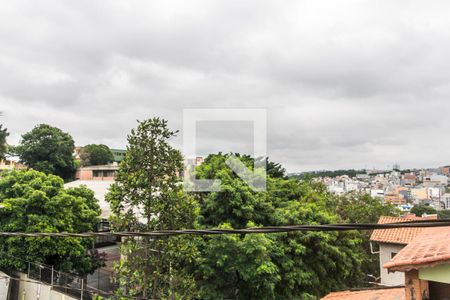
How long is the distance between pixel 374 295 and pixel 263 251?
2.60m

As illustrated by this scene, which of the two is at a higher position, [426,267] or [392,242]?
[426,267]

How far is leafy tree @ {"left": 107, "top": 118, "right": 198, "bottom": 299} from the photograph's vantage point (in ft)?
24.6

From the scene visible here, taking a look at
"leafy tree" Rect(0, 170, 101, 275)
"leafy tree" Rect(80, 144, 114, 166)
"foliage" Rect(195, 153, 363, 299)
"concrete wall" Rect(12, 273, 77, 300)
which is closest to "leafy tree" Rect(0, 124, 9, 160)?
"leafy tree" Rect(0, 170, 101, 275)

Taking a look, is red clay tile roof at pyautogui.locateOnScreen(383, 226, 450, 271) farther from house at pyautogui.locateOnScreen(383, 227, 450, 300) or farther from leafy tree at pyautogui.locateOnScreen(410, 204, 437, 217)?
leafy tree at pyautogui.locateOnScreen(410, 204, 437, 217)

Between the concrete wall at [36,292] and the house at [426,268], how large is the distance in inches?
366

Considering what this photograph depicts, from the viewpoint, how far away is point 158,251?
7.62 m

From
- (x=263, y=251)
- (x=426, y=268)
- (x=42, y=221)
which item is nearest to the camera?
(x=426, y=268)

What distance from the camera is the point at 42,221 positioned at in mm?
11273

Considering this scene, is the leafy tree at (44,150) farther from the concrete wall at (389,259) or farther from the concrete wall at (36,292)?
the concrete wall at (389,259)

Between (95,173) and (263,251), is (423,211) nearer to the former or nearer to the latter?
(263,251)

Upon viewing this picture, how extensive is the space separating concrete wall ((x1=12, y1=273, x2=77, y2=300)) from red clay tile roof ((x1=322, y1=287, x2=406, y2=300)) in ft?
25.7

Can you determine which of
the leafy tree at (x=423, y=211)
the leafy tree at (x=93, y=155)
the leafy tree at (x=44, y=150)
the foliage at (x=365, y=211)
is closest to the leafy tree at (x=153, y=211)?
the foliage at (x=365, y=211)

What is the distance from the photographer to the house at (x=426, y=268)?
A: 4.96m

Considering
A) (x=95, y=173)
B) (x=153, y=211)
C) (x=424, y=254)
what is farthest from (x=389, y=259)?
(x=95, y=173)
